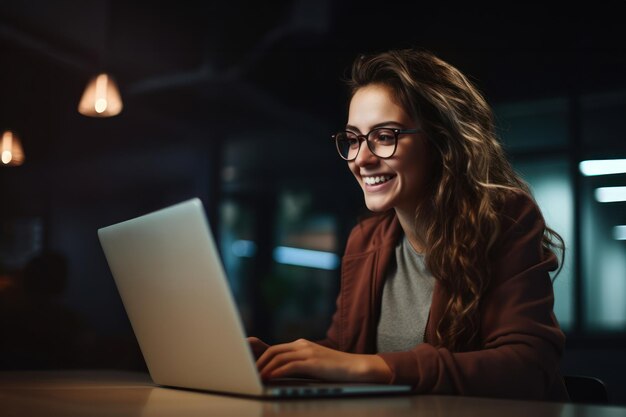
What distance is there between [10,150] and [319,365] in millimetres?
3890

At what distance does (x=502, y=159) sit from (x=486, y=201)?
0.24 meters

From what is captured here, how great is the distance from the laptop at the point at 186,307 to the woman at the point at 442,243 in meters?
0.25

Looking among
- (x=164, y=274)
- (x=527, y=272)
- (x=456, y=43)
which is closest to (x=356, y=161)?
(x=527, y=272)

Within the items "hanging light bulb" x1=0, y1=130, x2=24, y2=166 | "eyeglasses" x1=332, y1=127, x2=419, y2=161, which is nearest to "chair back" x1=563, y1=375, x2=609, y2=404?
"eyeglasses" x1=332, y1=127, x2=419, y2=161

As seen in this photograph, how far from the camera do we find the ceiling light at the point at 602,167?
4664 millimetres

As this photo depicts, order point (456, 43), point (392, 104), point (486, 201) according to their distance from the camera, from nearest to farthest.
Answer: point (486, 201) → point (392, 104) → point (456, 43)

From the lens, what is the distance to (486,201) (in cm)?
148

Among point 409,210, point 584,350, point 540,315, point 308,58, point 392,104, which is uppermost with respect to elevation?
point 308,58

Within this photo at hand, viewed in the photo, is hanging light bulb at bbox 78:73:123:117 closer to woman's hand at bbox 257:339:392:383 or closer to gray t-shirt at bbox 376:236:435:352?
gray t-shirt at bbox 376:236:435:352

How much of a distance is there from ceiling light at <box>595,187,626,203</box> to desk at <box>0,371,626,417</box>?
4.08 metres

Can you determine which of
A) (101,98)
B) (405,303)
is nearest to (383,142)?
(405,303)

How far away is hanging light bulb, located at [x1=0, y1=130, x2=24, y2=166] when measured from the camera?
4.35 metres

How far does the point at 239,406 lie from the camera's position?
0.86 meters

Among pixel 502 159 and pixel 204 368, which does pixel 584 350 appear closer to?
pixel 502 159
